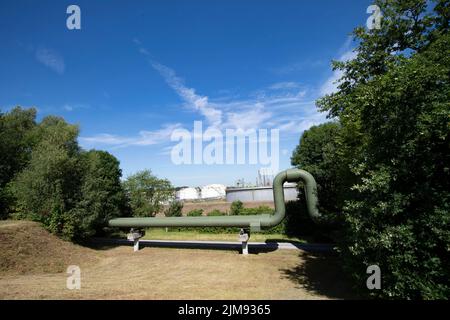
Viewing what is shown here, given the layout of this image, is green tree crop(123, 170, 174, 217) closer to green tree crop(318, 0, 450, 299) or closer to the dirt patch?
the dirt patch

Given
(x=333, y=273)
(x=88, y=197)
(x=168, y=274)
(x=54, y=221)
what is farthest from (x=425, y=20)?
(x=54, y=221)

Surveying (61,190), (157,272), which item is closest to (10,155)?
(61,190)

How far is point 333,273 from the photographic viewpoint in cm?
1437

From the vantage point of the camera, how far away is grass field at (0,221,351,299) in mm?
11422

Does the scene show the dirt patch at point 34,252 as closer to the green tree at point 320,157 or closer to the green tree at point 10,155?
the green tree at point 10,155

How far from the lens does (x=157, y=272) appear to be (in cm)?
1563

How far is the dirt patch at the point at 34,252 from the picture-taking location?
52.2ft

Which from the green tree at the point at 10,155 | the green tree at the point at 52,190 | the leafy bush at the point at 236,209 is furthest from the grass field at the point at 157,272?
the leafy bush at the point at 236,209

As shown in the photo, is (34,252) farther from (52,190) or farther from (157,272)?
(157,272)

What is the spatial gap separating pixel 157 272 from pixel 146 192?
2037cm

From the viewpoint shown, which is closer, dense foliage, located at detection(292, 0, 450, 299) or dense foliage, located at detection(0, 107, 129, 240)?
dense foliage, located at detection(292, 0, 450, 299)

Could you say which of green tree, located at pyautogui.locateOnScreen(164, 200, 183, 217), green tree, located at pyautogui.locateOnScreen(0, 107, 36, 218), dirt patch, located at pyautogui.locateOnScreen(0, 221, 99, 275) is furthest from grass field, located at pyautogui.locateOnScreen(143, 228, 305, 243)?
green tree, located at pyautogui.locateOnScreen(0, 107, 36, 218)

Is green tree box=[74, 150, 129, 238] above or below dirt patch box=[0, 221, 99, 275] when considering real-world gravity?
above
